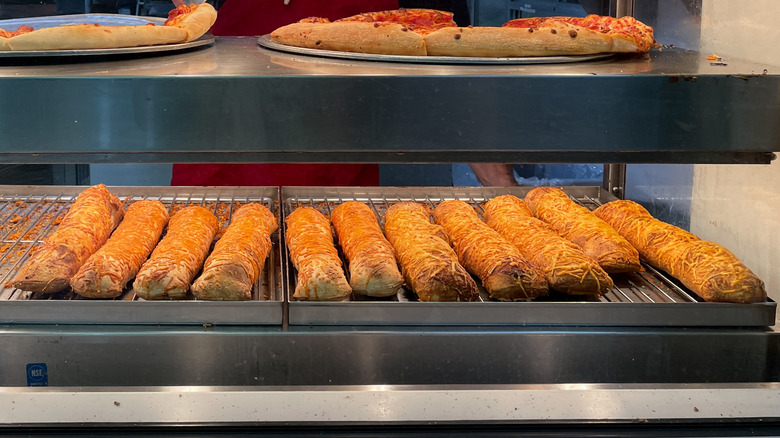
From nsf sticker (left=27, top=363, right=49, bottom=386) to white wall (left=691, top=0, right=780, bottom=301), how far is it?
2156 millimetres

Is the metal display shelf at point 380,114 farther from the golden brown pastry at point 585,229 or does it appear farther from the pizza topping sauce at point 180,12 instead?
the pizza topping sauce at point 180,12

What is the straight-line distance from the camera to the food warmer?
1723 millimetres

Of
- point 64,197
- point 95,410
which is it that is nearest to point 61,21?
point 64,197

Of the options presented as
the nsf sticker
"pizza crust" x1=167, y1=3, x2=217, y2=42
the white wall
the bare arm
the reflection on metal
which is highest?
"pizza crust" x1=167, y1=3, x2=217, y2=42

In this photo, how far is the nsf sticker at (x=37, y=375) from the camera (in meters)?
1.95

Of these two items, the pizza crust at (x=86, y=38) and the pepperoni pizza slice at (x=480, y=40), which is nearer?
Answer: the pizza crust at (x=86, y=38)

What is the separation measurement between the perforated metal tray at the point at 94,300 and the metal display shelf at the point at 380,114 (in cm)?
44

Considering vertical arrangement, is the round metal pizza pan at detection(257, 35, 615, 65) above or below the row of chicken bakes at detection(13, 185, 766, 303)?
above

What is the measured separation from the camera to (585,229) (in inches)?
101

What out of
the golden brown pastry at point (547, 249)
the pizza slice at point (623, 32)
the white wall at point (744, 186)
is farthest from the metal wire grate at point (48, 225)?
the white wall at point (744, 186)

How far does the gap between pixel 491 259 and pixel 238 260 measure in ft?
2.47

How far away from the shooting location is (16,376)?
196 cm

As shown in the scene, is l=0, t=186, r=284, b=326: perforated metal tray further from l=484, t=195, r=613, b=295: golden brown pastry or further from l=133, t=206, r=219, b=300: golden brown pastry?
l=484, t=195, r=613, b=295: golden brown pastry

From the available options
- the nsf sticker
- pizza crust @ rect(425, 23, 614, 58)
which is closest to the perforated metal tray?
the nsf sticker
